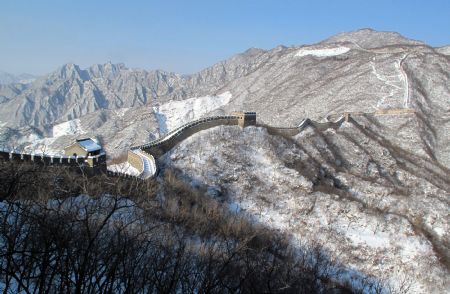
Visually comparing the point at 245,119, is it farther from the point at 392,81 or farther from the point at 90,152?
the point at 392,81

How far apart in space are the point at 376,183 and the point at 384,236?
9.83 meters

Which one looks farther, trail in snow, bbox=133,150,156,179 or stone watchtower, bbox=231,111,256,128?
stone watchtower, bbox=231,111,256,128

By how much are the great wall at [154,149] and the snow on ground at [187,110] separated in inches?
Answer: 2812

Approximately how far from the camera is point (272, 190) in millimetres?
41812

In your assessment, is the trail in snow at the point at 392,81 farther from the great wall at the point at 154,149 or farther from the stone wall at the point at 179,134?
the stone wall at the point at 179,134

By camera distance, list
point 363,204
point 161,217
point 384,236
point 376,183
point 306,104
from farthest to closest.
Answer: point 306,104, point 376,183, point 363,204, point 384,236, point 161,217

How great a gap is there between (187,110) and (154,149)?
95.6 meters

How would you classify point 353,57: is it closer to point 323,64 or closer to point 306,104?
point 323,64

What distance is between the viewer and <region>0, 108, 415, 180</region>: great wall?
76.0 ft

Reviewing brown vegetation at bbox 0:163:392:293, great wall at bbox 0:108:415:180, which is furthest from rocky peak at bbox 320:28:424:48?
brown vegetation at bbox 0:163:392:293

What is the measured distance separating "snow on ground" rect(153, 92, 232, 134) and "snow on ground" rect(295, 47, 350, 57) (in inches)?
1247

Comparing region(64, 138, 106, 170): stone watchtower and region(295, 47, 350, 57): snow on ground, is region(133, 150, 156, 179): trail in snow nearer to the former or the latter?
region(64, 138, 106, 170): stone watchtower

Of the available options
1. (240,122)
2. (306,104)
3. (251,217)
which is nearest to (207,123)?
(240,122)

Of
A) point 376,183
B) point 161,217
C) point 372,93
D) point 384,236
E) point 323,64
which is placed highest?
point 323,64
